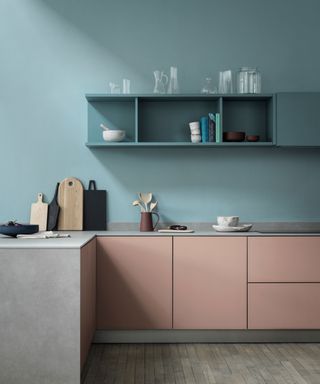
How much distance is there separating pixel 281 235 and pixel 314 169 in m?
0.83

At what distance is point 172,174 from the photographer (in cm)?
468

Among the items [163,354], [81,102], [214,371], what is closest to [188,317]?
[163,354]

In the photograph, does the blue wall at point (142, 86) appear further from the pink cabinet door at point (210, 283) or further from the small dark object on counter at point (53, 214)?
the pink cabinet door at point (210, 283)

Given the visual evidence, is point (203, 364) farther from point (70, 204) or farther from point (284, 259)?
point (70, 204)

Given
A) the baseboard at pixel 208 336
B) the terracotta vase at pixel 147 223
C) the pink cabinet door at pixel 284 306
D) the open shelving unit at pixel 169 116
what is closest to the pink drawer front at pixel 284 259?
the pink cabinet door at pixel 284 306

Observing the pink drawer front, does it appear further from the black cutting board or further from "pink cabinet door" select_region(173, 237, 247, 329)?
the black cutting board

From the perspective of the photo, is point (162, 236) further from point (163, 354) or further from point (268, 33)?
point (268, 33)

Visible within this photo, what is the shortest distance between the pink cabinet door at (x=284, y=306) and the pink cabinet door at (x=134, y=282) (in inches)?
23.9

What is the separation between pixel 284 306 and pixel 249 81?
5.61 feet

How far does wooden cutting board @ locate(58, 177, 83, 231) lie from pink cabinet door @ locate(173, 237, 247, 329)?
36.0 inches

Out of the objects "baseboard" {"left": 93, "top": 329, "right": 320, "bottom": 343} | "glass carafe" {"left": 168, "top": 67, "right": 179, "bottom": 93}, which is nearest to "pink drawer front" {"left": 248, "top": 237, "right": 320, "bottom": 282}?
"baseboard" {"left": 93, "top": 329, "right": 320, "bottom": 343}

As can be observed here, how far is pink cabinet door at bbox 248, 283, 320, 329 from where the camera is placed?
4.12 meters

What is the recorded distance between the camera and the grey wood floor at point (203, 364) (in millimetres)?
3346

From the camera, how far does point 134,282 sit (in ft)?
13.5
